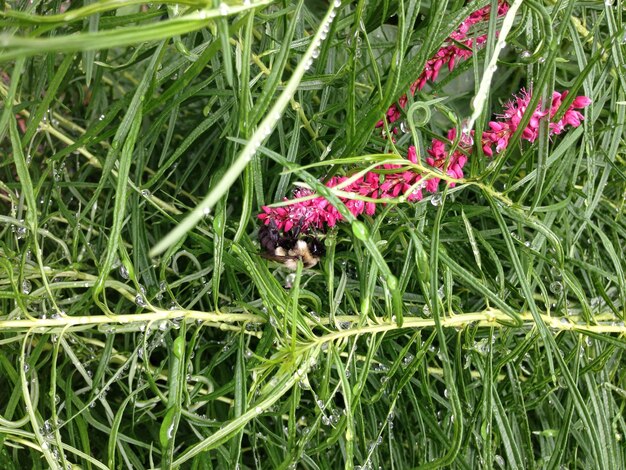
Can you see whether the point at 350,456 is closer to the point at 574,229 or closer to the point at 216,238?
the point at 216,238

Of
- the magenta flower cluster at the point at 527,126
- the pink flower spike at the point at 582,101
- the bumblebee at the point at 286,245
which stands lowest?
the bumblebee at the point at 286,245

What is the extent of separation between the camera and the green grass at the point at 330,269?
1.61 feet

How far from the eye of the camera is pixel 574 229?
0.76 meters

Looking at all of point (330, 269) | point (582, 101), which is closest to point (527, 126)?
point (582, 101)

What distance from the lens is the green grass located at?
49cm

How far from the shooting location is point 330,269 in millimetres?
535

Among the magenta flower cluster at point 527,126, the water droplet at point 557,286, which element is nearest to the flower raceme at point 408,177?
the magenta flower cluster at point 527,126

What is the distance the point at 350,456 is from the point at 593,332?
278 mm

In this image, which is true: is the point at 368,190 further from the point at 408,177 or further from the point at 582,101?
the point at 582,101

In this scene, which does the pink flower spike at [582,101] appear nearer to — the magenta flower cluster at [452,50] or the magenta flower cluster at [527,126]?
the magenta flower cluster at [527,126]

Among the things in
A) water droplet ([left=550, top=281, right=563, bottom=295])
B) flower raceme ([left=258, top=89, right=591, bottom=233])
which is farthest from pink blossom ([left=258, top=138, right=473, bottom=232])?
water droplet ([left=550, top=281, right=563, bottom=295])

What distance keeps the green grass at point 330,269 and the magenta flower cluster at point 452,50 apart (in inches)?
0.7

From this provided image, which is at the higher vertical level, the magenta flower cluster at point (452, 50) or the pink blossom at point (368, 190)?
the magenta flower cluster at point (452, 50)

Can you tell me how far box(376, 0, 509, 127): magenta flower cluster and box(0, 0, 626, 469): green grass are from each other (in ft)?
0.06
